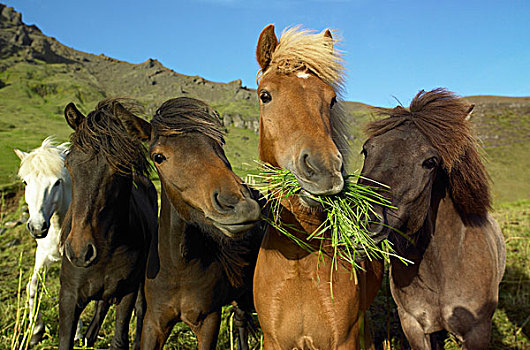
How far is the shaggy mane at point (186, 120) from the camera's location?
95.1 inches

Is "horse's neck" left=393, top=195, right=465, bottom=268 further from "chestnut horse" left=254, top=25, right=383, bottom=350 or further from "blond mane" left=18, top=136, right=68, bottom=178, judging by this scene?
"blond mane" left=18, top=136, right=68, bottom=178

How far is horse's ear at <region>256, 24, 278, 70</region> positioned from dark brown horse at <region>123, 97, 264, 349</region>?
605 mm

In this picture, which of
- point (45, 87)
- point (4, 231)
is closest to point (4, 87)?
point (45, 87)

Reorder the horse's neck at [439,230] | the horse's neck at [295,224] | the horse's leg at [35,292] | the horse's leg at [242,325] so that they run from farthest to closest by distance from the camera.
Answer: the horse's leg at [35,292], the horse's leg at [242,325], the horse's neck at [439,230], the horse's neck at [295,224]

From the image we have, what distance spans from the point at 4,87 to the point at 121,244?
232ft

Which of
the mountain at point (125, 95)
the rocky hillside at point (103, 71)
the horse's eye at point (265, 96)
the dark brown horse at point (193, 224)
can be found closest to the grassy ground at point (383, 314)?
the dark brown horse at point (193, 224)

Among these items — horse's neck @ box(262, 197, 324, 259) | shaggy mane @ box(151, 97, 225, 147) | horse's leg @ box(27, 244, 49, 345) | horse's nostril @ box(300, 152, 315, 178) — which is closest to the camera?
horse's nostril @ box(300, 152, 315, 178)

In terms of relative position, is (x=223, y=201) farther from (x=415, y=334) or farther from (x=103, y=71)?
(x=103, y=71)

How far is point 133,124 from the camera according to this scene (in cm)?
256

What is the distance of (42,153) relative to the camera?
181 inches

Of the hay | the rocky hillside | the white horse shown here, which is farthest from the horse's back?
the rocky hillside

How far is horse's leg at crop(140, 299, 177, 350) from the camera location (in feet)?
8.55

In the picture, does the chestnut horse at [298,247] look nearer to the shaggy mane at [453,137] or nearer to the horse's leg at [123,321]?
the shaggy mane at [453,137]

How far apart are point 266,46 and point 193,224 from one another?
1.39 meters
